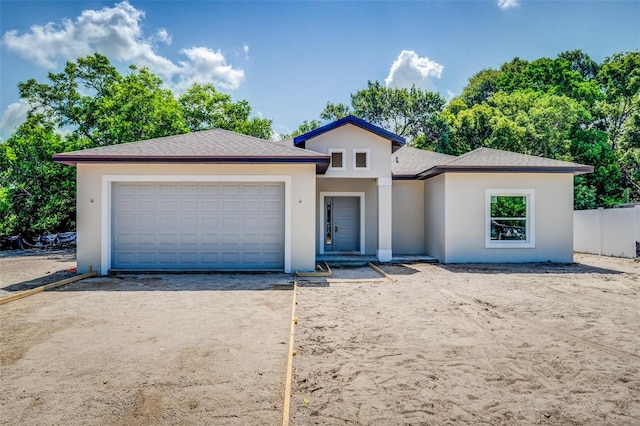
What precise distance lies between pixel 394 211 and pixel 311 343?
1007 cm

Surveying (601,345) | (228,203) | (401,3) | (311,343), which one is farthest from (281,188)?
(401,3)

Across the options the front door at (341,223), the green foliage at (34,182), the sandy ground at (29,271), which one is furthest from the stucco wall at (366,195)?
the green foliage at (34,182)

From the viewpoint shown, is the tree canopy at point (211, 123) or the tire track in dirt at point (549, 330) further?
the tree canopy at point (211, 123)

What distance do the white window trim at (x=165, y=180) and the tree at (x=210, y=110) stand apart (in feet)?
53.8

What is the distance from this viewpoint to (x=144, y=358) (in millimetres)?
4160

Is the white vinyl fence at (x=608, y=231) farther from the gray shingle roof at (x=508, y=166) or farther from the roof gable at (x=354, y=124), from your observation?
the roof gable at (x=354, y=124)

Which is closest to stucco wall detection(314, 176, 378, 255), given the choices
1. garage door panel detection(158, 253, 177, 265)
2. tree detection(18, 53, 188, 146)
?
garage door panel detection(158, 253, 177, 265)

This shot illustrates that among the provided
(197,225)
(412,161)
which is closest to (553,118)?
(412,161)

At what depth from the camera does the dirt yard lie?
3029mm

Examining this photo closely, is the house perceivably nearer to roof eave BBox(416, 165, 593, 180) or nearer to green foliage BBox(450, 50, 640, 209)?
roof eave BBox(416, 165, 593, 180)

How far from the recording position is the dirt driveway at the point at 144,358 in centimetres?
301

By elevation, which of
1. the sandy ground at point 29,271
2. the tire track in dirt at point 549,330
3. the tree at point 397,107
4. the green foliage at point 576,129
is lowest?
the tire track in dirt at point 549,330

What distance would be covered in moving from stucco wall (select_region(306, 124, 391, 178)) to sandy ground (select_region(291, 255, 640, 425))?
5.27 m

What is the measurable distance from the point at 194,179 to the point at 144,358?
21.8 ft
